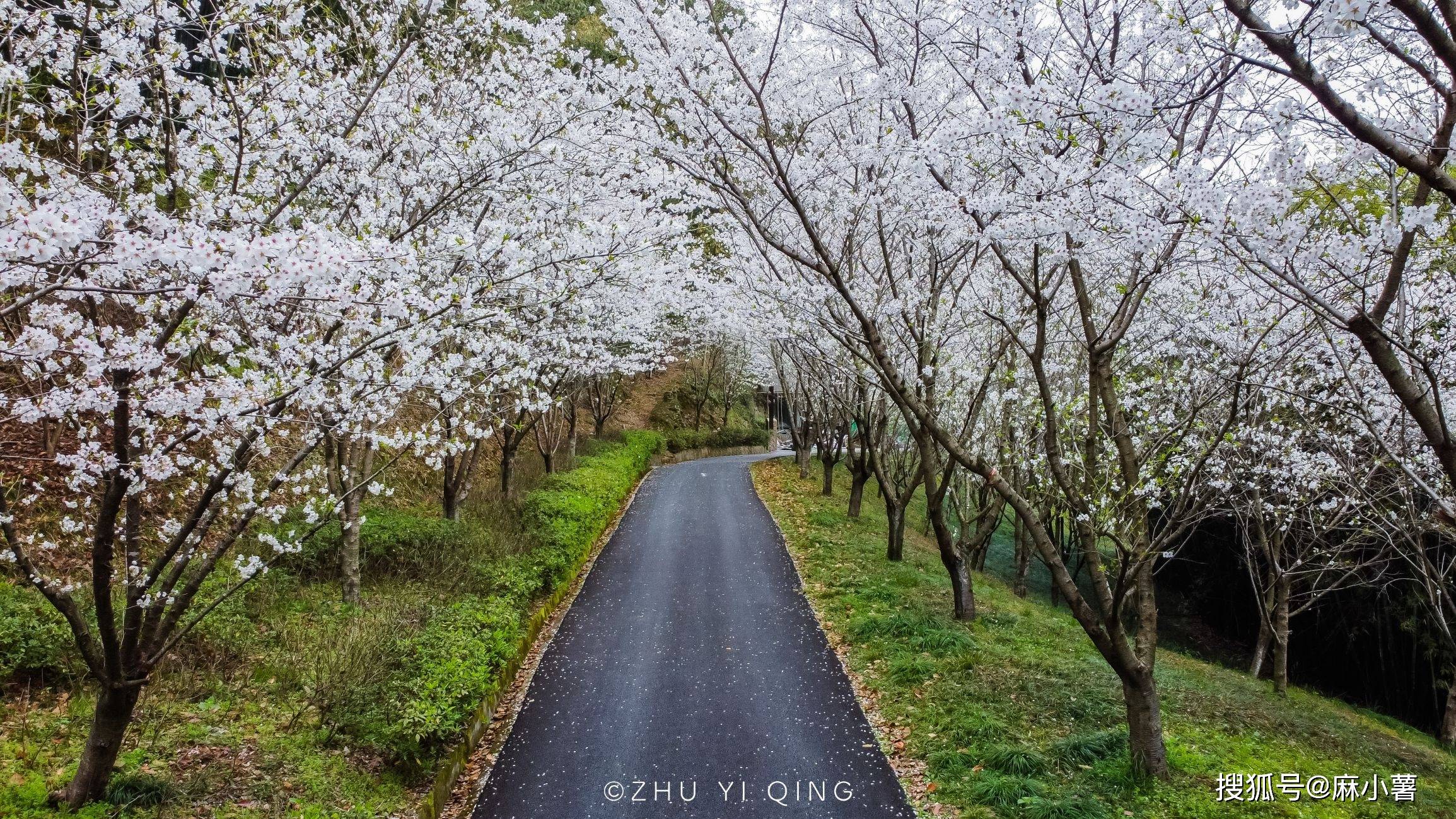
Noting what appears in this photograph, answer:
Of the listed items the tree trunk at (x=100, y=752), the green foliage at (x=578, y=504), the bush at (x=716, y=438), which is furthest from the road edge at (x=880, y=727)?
the bush at (x=716, y=438)

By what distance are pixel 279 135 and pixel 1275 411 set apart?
11.2m

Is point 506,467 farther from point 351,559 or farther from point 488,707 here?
point 488,707

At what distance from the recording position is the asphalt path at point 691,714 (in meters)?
6.14

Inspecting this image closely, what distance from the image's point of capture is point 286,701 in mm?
6332

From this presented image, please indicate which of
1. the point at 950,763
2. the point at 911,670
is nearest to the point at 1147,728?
the point at 950,763

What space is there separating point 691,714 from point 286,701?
3731 mm

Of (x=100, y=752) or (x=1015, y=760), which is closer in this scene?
(x=100, y=752)

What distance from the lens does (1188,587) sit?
58.9ft

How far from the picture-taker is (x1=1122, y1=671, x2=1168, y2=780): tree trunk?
5.57m

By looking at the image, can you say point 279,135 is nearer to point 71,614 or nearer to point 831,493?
point 71,614

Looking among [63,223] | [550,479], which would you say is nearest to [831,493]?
[550,479]

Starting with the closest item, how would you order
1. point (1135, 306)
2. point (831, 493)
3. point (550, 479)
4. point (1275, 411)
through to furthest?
point (1135, 306), point (1275, 411), point (550, 479), point (831, 493)

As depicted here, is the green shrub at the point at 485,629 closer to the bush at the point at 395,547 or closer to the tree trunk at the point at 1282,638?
the bush at the point at 395,547

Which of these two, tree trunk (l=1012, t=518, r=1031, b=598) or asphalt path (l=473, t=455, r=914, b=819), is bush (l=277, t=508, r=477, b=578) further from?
tree trunk (l=1012, t=518, r=1031, b=598)
